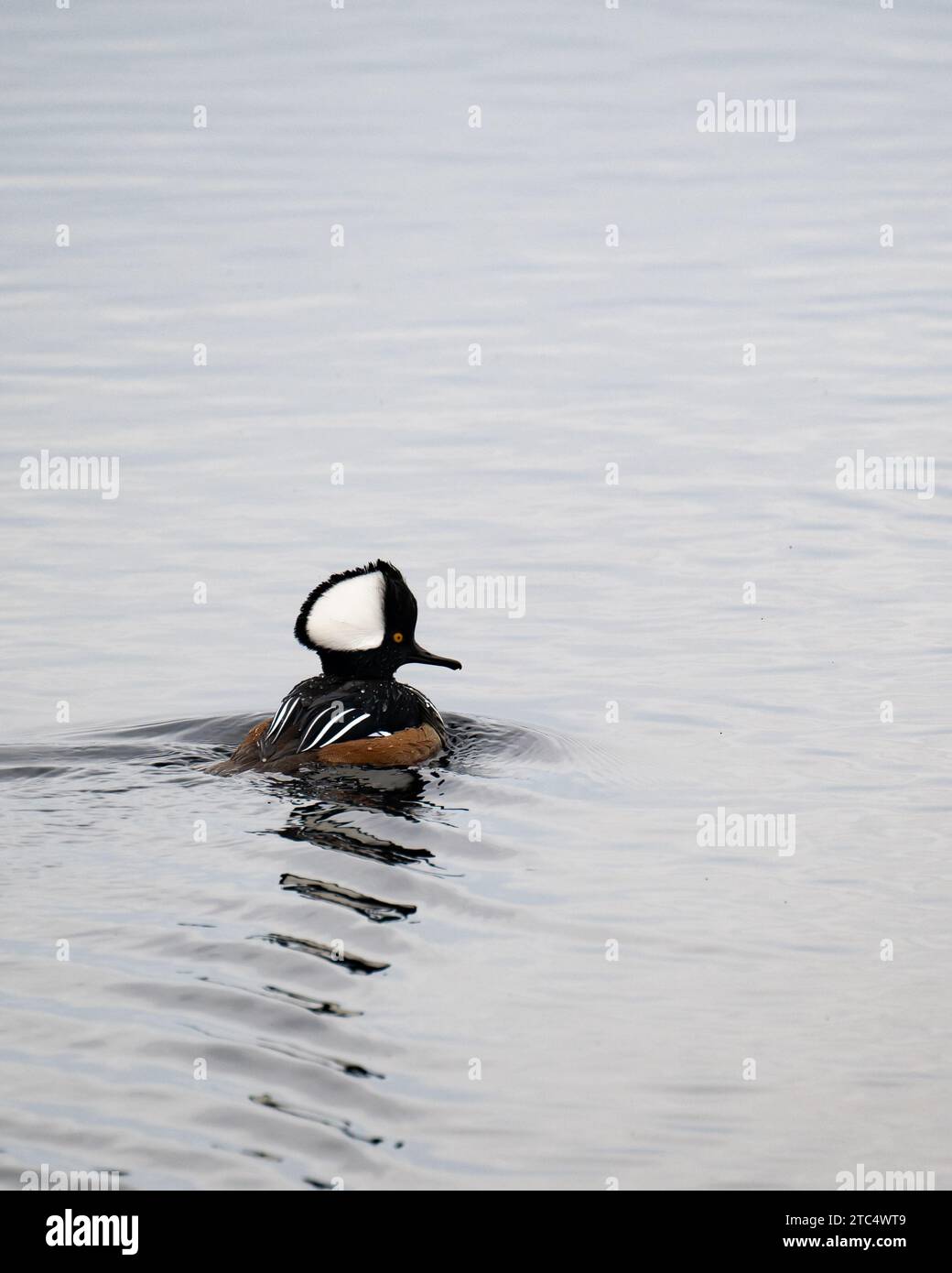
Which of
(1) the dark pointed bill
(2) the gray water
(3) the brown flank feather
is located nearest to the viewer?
(2) the gray water

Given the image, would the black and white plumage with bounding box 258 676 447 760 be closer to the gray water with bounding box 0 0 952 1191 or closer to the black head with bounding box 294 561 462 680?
the black head with bounding box 294 561 462 680

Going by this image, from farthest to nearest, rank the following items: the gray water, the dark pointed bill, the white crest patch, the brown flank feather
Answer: the dark pointed bill → the white crest patch → the brown flank feather → the gray water

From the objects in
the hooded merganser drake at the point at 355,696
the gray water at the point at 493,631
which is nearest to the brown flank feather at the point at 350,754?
the hooded merganser drake at the point at 355,696

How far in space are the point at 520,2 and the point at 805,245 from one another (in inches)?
635

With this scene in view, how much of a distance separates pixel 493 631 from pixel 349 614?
315 centimetres

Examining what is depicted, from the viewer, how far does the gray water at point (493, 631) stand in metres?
7.13

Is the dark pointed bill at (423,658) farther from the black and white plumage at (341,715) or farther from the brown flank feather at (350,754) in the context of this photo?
the brown flank feather at (350,754)

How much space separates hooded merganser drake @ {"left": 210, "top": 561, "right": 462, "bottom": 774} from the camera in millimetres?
11438

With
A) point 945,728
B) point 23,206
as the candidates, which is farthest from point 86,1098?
point 23,206

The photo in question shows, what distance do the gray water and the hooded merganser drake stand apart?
266 mm

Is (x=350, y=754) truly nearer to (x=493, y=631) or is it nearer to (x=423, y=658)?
(x=423, y=658)

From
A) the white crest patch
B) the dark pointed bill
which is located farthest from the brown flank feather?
the white crest patch

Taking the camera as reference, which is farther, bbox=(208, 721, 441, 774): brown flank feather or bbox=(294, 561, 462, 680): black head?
bbox=(294, 561, 462, 680): black head
